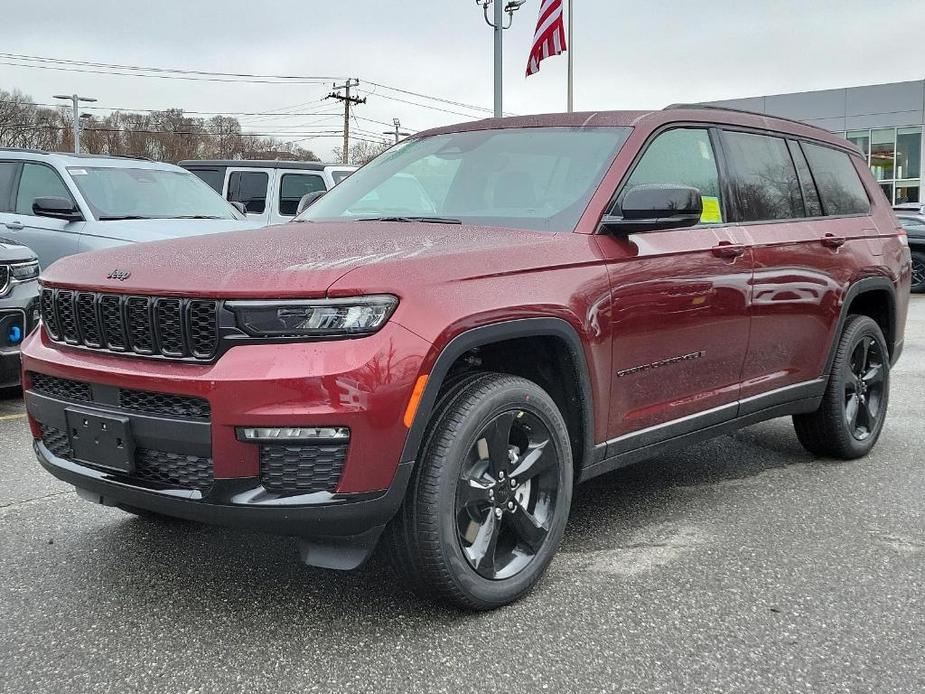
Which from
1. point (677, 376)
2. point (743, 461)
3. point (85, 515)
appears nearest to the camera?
point (677, 376)

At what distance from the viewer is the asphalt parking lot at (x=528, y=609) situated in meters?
2.74

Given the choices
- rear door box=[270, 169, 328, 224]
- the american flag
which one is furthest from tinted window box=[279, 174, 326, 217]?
the american flag

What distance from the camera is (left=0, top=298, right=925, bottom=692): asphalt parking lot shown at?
9.00 feet

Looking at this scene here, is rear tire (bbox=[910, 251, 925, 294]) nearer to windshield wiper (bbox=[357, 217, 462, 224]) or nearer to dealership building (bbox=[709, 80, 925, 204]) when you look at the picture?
windshield wiper (bbox=[357, 217, 462, 224])

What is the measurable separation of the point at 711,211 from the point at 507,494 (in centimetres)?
174

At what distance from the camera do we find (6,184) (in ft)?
31.6

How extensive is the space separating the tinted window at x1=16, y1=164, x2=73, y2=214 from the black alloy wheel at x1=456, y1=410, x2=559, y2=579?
7.08 metres

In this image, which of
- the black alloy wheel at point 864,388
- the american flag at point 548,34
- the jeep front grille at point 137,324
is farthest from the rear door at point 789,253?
the american flag at point 548,34

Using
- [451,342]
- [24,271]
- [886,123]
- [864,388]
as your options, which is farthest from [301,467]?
[886,123]

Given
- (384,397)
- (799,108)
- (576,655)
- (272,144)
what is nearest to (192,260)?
(384,397)

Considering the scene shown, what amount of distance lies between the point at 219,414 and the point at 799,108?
147 ft

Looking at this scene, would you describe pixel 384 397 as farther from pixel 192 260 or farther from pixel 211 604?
pixel 211 604

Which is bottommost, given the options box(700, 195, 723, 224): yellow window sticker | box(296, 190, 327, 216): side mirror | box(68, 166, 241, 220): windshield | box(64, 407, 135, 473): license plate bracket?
box(64, 407, 135, 473): license plate bracket

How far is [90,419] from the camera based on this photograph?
2.96 meters
